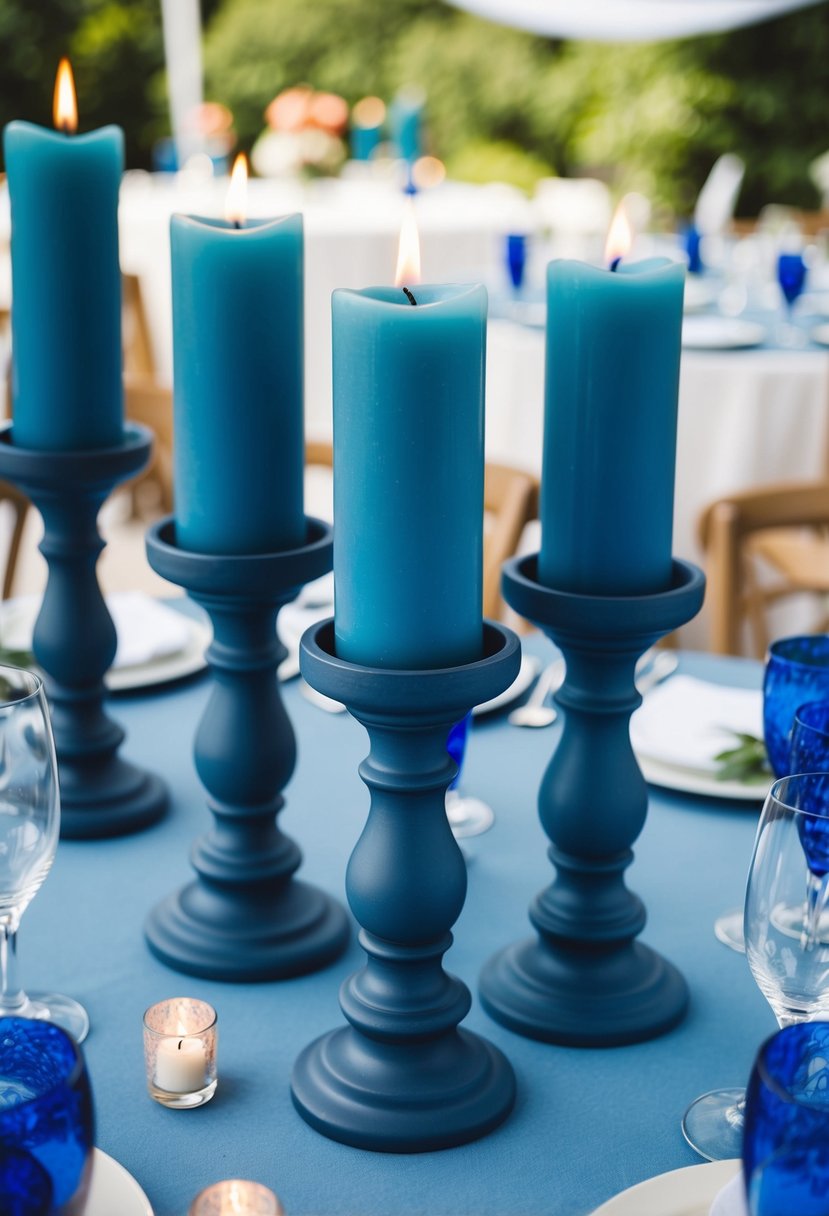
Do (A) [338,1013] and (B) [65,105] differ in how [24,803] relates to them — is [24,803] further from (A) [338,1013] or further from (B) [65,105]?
(B) [65,105]

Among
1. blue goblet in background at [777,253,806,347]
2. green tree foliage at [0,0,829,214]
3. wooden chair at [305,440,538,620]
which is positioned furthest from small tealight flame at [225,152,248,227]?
green tree foliage at [0,0,829,214]

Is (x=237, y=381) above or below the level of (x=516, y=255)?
above

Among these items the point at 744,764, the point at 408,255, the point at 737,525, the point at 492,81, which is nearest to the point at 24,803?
the point at 408,255

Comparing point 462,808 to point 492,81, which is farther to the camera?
point 492,81

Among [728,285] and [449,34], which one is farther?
[449,34]

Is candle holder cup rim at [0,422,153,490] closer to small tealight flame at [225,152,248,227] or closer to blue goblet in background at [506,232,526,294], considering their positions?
small tealight flame at [225,152,248,227]

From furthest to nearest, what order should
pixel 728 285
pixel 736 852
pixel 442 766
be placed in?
pixel 728 285 → pixel 736 852 → pixel 442 766

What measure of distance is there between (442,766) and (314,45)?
11085 mm

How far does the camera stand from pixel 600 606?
694 mm

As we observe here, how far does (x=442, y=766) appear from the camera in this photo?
25.4 inches

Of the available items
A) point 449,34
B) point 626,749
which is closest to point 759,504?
point 626,749

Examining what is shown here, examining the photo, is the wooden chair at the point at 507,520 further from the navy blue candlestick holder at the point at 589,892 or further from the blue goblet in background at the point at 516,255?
the blue goblet in background at the point at 516,255

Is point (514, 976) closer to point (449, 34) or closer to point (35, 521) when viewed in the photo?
point (35, 521)

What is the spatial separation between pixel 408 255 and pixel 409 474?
105 mm
